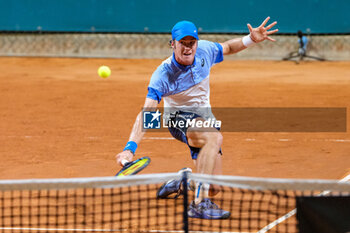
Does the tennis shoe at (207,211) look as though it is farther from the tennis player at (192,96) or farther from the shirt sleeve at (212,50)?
the shirt sleeve at (212,50)

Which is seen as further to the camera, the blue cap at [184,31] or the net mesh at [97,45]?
the net mesh at [97,45]

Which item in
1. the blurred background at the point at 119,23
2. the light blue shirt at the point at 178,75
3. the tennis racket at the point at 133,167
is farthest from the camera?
A: the blurred background at the point at 119,23

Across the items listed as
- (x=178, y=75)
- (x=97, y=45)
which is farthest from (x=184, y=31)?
(x=97, y=45)

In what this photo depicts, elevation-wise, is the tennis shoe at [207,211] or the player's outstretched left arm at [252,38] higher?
the player's outstretched left arm at [252,38]

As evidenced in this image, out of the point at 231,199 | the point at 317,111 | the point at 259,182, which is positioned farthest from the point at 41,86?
the point at 259,182

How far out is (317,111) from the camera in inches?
473

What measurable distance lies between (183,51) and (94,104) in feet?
23.1

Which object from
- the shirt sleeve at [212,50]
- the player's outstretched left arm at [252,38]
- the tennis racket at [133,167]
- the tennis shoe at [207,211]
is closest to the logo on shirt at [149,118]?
the tennis racket at [133,167]

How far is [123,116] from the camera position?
11.7 metres

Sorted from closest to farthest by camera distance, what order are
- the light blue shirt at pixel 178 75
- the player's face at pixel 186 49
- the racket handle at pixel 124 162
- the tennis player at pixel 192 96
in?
the racket handle at pixel 124 162
the tennis player at pixel 192 96
the light blue shirt at pixel 178 75
the player's face at pixel 186 49

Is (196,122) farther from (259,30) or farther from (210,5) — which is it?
(210,5)

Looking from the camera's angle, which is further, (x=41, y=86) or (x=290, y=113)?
(x=41, y=86)

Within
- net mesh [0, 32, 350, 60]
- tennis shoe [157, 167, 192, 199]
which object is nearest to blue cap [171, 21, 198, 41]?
tennis shoe [157, 167, 192, 199]

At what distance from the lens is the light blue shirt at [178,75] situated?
6.20 metres
